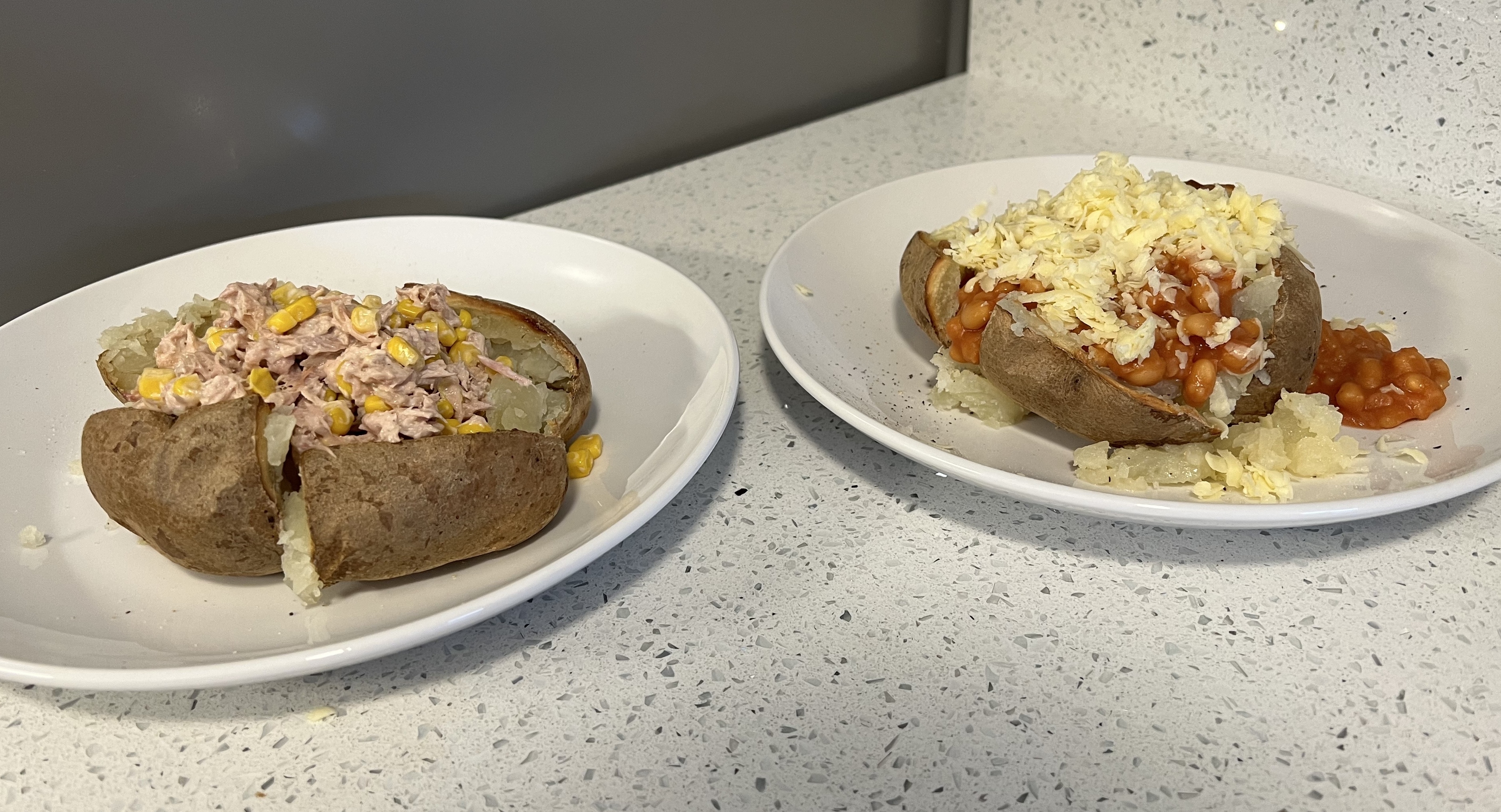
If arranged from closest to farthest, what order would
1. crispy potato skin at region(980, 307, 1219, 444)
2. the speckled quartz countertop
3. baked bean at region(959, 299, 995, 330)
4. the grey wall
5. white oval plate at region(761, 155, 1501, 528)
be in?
the speckled quartz countertop → white oval plate at region(761, 155, 1501, 528) → crispy potato skin at region(980, 307, 1219, 444) → baked bean at region(959, 299, 995, 330) → the grey wall

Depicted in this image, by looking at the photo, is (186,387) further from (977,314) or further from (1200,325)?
(1200,325)

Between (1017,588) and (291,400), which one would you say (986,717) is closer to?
(1017,588)

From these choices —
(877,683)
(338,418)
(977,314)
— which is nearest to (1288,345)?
(977,314)

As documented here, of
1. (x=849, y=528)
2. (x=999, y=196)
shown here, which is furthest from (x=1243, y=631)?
(x=999, y=196)

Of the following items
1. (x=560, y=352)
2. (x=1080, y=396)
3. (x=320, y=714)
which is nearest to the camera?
(x=320, y=714)

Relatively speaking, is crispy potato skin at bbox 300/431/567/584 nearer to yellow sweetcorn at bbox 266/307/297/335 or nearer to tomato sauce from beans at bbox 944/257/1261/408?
yellow sweetcorn at bbox 266/307/297/335

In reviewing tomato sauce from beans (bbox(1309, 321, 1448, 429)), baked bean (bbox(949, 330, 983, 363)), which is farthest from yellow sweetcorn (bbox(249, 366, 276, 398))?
tomato sauce from beans (bbox(1309, 321, 1448, 429))

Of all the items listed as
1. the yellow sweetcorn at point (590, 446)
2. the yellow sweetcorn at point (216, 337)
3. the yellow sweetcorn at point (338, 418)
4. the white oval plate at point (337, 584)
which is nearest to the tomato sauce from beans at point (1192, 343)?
the white oval plate at point (337, 584)
